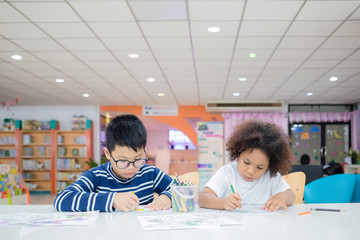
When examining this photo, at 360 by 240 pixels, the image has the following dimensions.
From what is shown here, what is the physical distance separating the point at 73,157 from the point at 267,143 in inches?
367

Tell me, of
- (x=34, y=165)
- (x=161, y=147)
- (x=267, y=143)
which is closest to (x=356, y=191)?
(x=267, y=143)

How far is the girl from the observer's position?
183cm

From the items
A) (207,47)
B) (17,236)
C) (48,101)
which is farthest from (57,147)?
(17,236)

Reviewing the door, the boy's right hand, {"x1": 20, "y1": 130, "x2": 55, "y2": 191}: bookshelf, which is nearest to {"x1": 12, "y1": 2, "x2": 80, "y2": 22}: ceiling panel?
the boy's right hand

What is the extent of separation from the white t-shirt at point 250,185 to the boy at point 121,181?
1.02 ft

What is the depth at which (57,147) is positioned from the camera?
1035 cm

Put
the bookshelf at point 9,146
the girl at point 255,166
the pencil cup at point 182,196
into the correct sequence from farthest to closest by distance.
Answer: the bookshelf at point 9,146 < the girl at point 255,166 < the pencil cup at point 182,196

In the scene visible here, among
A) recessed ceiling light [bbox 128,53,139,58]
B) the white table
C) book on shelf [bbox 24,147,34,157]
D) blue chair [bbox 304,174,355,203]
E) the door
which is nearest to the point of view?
the white table

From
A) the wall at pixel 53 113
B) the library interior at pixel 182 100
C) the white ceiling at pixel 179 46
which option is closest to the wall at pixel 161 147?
the library interior at pixel 182 100

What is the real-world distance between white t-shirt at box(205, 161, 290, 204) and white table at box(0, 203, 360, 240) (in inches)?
21.6

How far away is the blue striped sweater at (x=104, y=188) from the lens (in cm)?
148

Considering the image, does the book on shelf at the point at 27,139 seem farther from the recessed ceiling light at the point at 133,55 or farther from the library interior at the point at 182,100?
the recessed ceiling light at the point at 133,55

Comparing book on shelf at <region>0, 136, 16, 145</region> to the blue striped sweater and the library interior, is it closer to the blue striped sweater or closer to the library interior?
the library interior

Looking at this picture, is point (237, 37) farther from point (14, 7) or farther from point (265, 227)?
point (265, 227)
